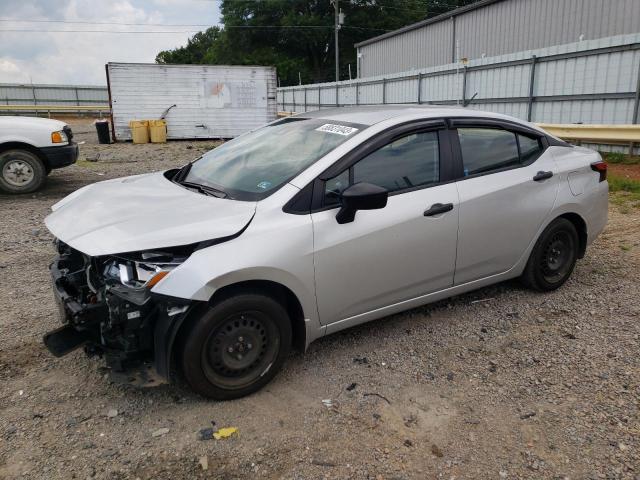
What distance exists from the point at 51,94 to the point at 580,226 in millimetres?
43183

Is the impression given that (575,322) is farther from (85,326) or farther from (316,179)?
(85,326)

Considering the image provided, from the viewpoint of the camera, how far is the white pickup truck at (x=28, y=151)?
29.2 ft

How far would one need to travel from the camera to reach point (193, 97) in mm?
20625

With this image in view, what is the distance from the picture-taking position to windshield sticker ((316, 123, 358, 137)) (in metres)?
3.59

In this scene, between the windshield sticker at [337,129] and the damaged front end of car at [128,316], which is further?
the windshield sticker at [337,129]

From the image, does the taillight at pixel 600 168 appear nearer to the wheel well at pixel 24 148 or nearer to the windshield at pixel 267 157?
the windshield at pixel 267 157

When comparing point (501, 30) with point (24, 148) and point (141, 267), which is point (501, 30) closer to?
point (24, 148)

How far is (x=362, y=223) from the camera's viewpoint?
131 inches

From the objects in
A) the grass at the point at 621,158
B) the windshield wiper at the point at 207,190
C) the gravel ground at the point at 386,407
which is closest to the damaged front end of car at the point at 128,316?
the gravel ground at the point at 386,407

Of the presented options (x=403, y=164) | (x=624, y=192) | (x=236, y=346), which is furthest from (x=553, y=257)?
(x=624, y=192)

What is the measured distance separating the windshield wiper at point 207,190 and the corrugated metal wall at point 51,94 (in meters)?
41.7

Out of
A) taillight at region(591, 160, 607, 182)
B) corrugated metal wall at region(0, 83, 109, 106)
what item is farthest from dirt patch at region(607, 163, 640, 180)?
corrugated metal wall at region(0, 83, 109, 106)

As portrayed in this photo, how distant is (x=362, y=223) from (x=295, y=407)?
3.82 ft

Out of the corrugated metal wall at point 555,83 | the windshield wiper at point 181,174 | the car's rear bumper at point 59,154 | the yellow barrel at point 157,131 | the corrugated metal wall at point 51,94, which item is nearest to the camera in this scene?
the windshield wiper at point 181,174
